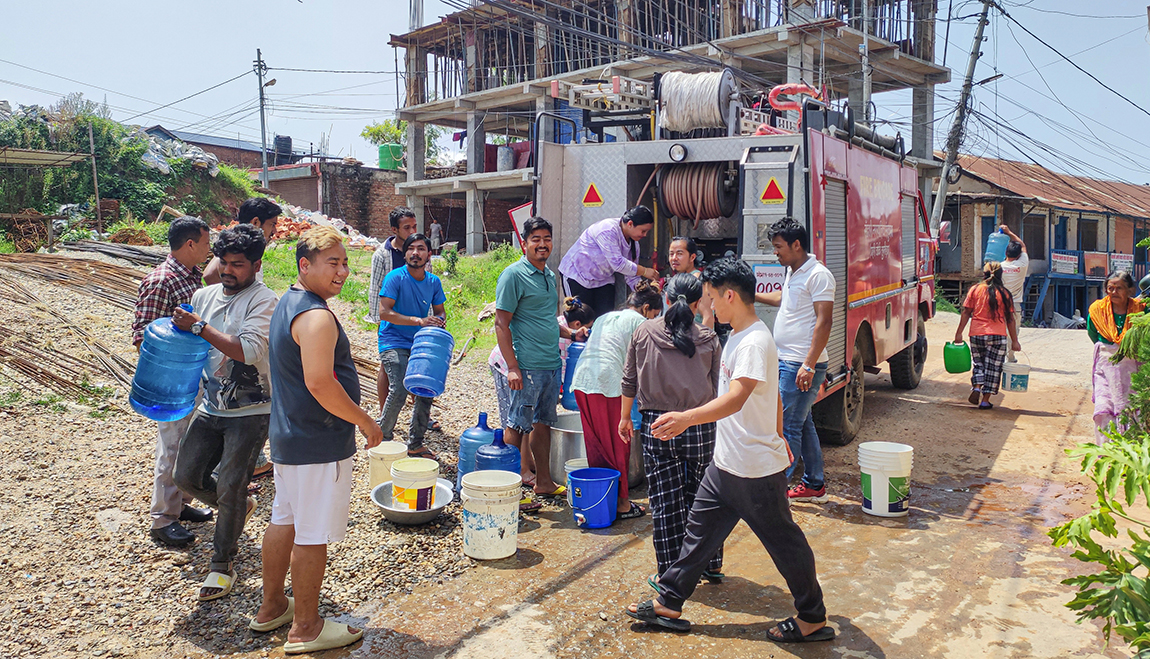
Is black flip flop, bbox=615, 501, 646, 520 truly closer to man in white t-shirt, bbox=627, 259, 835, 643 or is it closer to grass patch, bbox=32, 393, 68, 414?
man in white t-shirt, bbox=627, 259, 835, 643

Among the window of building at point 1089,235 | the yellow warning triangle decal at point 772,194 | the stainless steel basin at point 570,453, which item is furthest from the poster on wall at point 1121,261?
the stainless steel basin at point 570,453

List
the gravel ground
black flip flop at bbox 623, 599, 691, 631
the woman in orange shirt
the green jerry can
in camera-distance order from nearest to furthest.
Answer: the gravel ground, black flip flop at bbox 623, 599, 691, 631, the woman in orange shirt, the green jerry can

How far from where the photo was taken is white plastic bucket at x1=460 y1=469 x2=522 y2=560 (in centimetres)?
440

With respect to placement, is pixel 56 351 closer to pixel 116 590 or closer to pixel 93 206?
pixel 116 590

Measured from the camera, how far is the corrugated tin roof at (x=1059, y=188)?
26.1 meters

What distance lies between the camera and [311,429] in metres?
3.28

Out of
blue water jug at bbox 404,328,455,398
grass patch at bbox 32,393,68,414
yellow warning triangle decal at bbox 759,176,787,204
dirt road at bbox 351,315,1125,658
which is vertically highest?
yellow warning triangle decal at bbox 759,176,787,204

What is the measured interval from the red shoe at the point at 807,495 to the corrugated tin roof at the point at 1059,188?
2271cm

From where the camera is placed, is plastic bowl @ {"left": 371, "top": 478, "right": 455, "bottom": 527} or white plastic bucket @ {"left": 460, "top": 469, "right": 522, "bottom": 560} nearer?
white plastic bucket @ {"left": 460, "top": 469, "right": 522, "bottom": 560}

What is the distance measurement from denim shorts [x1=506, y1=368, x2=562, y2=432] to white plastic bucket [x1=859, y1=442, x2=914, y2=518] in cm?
213

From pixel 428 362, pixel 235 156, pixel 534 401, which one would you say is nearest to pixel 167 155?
pixel 235 156

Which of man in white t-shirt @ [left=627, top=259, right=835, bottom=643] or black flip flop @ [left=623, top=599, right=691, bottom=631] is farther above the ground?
man in white t-shirt @ [left=627, top=259, right=835, bottom=643]

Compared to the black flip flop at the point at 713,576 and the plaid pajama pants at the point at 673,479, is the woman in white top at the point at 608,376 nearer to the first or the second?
the plaid pajama pants at the point at 673,479

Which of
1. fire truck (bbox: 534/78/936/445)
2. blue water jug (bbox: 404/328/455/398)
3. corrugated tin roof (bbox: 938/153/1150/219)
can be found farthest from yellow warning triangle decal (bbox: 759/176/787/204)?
corrugated tin roof (bbox: 938/153/1150/219)
